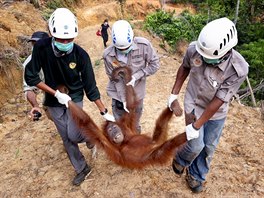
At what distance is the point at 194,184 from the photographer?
11.6 feet

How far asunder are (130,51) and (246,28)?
45.8ft

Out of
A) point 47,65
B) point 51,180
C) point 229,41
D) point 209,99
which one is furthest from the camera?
point 51,180

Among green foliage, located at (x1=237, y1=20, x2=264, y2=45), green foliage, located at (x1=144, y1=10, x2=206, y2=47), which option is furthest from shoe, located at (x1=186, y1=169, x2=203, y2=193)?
green foliage, located at (x1=237, y1=20, x2=264, y2=45)

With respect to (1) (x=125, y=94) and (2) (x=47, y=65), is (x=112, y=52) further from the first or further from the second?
(2) (x=47, y=65)

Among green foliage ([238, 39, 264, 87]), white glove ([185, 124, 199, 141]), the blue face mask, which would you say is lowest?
green foliage ([238, 39, 264, 87])

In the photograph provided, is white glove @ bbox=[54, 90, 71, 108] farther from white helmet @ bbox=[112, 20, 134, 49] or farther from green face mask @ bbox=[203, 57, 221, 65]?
green face mask @ bbox=[203, 57, 221, 65]

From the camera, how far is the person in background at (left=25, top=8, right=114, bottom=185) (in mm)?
3006

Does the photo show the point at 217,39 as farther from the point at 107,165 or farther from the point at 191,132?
the point at 107,165

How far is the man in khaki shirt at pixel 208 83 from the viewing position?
265 cm

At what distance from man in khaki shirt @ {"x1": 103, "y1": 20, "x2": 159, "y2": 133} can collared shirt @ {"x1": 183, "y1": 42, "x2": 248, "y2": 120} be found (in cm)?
74

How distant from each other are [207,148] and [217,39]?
4.03 ft

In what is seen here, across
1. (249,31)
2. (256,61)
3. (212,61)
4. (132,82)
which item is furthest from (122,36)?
(249,31)

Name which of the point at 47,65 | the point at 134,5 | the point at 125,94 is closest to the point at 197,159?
the point at 125,94

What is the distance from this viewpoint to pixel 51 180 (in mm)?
3947
